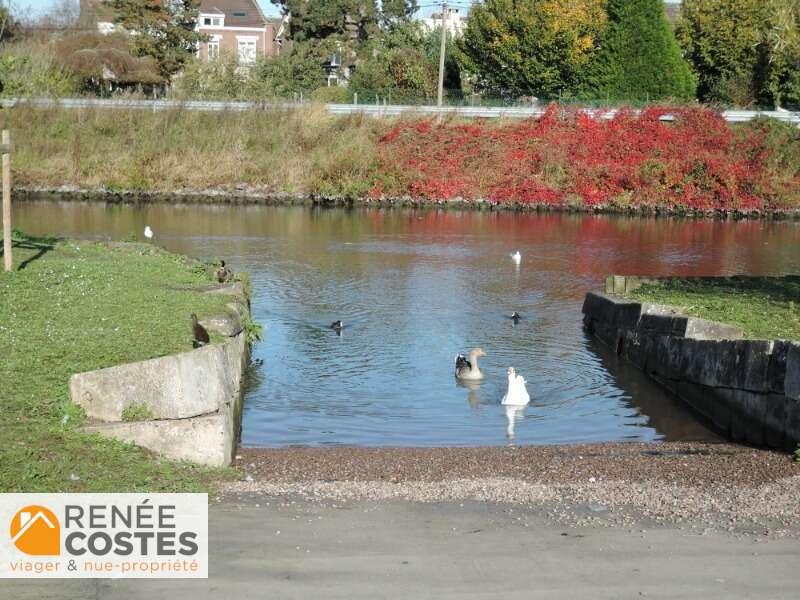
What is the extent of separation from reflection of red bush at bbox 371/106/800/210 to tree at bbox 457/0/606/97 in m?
10.6

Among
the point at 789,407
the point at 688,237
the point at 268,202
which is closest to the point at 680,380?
the point at 789,407

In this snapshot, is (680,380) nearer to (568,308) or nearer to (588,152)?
(568,308)

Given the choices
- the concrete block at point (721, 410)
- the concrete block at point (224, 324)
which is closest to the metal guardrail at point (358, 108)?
the concrete block at point (721, 410)

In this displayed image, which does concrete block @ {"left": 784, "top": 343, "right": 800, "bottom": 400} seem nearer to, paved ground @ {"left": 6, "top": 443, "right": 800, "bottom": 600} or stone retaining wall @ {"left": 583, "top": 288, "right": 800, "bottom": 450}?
stone retaining wall @ {"left": 583, "top": 288, "right": 800, "bottom": 450}

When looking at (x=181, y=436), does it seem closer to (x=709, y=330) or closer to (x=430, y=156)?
(x=709, y=330)

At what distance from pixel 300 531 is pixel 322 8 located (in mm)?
80297

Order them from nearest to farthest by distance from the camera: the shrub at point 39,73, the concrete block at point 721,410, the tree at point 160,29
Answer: the concrete block at point 721,410, the shrub at point 39,73, the tree at point 160,29

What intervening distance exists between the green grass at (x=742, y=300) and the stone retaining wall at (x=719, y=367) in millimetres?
472

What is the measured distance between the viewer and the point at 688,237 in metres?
43.4

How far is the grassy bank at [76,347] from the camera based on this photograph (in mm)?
9438

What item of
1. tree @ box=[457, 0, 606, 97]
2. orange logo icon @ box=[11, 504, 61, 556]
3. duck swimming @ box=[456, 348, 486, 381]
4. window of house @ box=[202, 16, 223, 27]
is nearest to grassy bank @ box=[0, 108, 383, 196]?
tree @ box=[457, 0, 606, 97]

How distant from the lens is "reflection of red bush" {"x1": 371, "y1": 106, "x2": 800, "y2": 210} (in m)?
54.5

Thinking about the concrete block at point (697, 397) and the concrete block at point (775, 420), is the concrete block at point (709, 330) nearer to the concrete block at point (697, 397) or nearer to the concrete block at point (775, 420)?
the concrete block at point (697, 397)

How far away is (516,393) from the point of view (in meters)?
16.6
